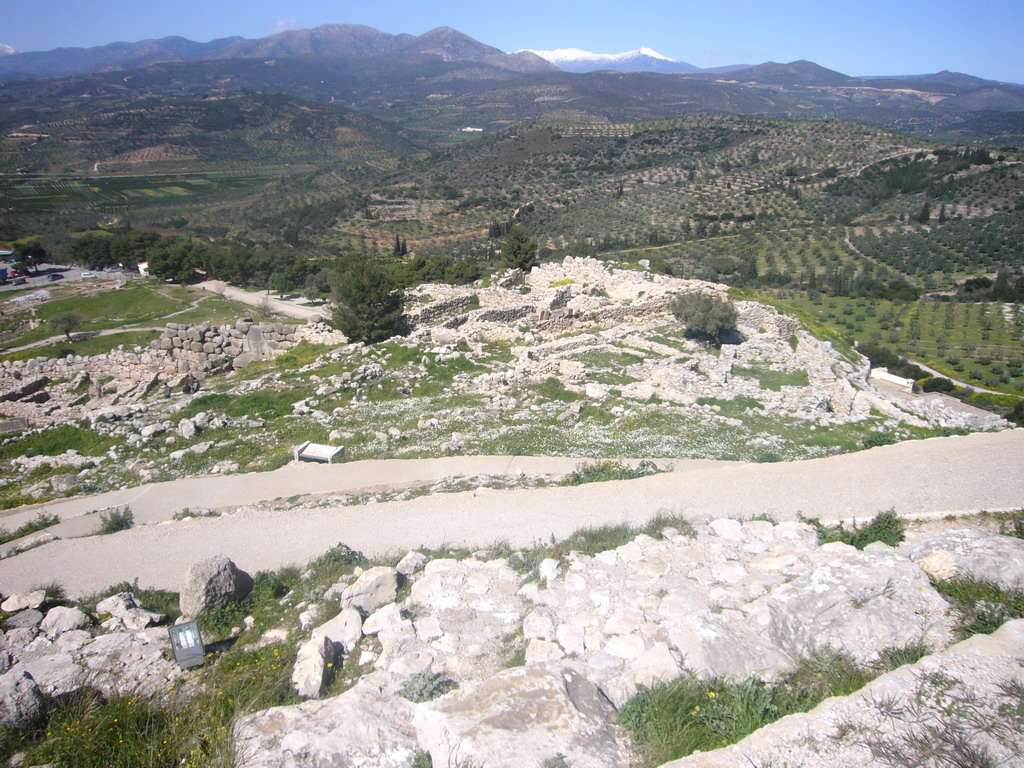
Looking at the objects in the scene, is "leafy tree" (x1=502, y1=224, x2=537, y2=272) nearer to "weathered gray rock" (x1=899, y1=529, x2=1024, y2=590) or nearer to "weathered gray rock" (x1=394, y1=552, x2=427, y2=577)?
"weathered gray rock" (x1=394, y1=552, x2=427, y2=577)

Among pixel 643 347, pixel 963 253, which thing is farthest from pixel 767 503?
pixel 963 253

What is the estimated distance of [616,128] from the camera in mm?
119938

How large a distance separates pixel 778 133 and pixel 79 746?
114255mm

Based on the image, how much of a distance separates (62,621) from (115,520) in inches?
141

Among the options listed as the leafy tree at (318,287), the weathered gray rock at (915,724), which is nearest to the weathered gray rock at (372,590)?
the weathered gray rock at (915,724)

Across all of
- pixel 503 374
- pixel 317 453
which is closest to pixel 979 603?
pixel 317 453

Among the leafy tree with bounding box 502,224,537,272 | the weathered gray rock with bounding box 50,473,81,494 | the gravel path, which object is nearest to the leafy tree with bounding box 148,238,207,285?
the leafy tree with bounding box 502,224,537,272

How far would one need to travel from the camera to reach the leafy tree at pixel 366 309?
71.8 ft

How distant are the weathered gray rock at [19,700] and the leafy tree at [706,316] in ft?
65.8

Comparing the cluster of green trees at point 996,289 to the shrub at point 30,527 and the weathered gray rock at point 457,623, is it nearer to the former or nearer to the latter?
the weathered gray rock at point 457,623

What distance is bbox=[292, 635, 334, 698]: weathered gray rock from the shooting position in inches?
225

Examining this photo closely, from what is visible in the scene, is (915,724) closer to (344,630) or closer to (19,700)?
(344,630)

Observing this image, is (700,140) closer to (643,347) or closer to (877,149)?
(877,149)

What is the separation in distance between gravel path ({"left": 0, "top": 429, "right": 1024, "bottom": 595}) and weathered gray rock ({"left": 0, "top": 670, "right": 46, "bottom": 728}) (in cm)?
280
